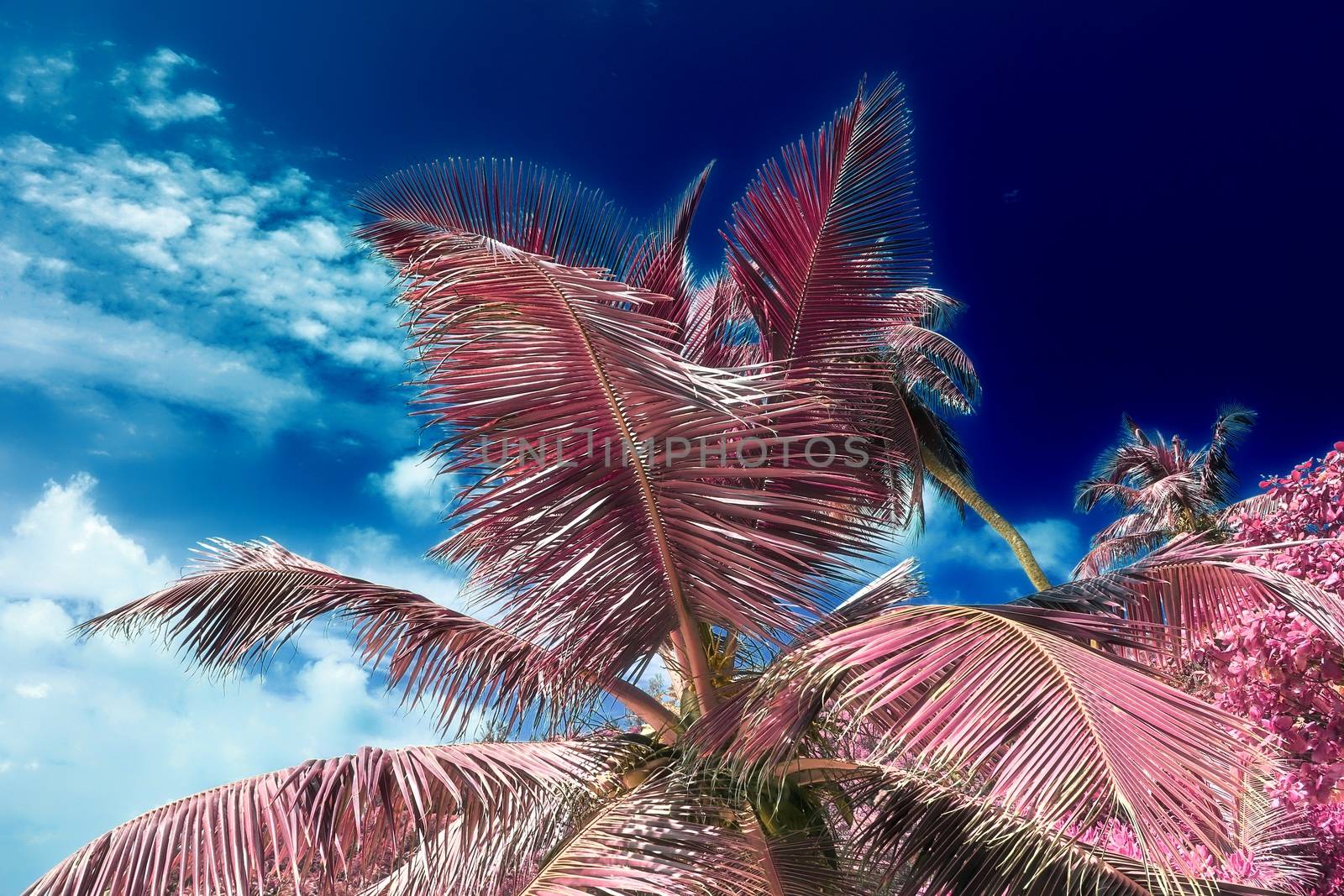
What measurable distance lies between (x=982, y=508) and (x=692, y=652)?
47.2 feet

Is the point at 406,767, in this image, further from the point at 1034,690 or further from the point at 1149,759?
the point at 1149,759

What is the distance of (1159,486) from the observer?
64.4ft

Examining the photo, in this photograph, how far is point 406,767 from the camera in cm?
346

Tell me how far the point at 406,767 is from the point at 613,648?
41.1 inches

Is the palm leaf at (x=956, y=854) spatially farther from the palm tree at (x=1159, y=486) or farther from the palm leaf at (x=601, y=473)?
the palm tree at (x=1159, y=486)

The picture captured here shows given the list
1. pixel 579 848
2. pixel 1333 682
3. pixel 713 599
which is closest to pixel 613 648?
pixel 713 599

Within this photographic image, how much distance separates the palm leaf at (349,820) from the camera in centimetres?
299

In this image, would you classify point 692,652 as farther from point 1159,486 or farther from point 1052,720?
point 1159,486

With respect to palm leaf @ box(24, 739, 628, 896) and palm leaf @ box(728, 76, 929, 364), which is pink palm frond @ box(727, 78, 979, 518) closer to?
palm leaf @ box(728, 76, 929, 364)

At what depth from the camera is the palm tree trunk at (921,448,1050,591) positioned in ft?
55.1

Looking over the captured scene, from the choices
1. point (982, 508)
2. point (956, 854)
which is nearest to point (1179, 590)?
point (956, 854)

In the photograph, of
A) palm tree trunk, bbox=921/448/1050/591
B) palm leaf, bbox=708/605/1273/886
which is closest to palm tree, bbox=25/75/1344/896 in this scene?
palm leaf, bbox=708/605/1273/886

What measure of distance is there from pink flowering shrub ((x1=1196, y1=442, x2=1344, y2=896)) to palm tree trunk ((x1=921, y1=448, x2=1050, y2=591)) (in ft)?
35.5

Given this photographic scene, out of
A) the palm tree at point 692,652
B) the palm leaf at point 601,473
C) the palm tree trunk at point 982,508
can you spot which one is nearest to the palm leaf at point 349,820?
the palm tree at point 692,652
